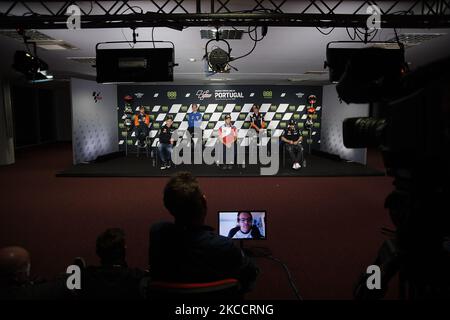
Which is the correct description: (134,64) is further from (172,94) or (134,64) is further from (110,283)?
(172,94)

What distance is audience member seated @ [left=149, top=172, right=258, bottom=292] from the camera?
4.30ft

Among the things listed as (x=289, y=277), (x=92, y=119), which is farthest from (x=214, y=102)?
(x=289, y=277)

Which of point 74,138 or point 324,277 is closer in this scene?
point 324,277

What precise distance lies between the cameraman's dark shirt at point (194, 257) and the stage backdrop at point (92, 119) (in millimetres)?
7814

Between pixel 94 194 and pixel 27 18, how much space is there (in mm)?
3027

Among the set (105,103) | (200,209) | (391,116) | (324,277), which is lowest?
(324,277)

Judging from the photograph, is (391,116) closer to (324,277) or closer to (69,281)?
(69,281)

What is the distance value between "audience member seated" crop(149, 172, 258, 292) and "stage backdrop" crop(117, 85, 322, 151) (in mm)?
9340

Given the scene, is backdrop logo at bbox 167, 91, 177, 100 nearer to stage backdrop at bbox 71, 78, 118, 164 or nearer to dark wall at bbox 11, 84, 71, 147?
stage backdrop at bbox 71, 78, 118, 164

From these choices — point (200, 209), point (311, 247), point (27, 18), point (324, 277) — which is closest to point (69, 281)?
point (200, 209)

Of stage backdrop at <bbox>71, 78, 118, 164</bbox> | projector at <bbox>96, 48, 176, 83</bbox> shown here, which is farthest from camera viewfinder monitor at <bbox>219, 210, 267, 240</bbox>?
stage backdrop at <bbox>71, 78, 118, 164</bbox>

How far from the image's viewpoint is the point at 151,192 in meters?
5.73

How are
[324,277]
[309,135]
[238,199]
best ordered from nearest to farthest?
[324,277], [238,199], [309,135]

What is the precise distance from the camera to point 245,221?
2.49 meters
